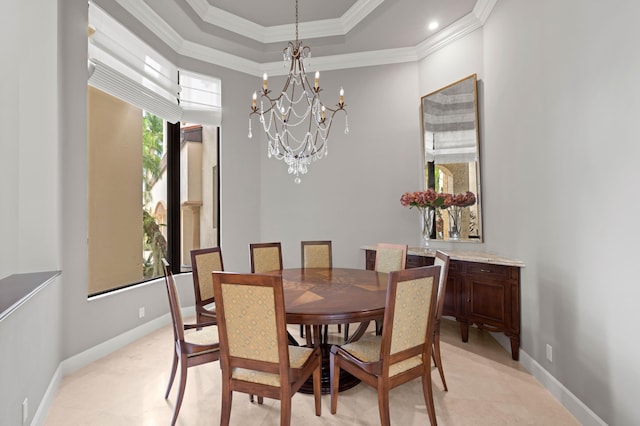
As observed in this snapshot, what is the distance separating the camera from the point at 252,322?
1.71m

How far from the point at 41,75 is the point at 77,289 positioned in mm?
1693

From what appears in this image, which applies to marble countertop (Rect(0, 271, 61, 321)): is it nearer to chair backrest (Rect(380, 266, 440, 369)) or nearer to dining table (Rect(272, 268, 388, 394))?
dining table (Rect(272, 268, 388, 394))

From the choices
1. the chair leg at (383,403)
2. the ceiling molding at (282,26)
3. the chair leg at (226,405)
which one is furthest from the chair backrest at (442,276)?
the ceiling molding at (282,26)


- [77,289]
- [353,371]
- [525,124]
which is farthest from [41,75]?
[525,124]

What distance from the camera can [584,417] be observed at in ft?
6.74

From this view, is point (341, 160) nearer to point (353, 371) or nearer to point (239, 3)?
point (239, 3)

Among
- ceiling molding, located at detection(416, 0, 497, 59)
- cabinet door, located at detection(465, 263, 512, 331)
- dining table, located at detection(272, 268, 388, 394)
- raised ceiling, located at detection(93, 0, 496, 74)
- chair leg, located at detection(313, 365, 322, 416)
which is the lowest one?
chair leg, located at detection(313, 365, 322, 416)

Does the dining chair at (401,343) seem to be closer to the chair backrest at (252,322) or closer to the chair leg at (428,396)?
the chair leg at (428,396)

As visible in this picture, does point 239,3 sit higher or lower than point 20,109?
higher

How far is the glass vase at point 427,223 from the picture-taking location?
404cm

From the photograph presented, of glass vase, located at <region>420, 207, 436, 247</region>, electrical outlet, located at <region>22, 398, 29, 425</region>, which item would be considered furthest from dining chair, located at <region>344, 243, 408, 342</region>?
electrical outlet, located at <region>22, 398, 29, 425</region>

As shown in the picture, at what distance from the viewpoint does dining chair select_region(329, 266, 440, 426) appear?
177 cm

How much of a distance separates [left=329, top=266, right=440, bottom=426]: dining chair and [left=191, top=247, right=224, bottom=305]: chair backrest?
54.6 inches

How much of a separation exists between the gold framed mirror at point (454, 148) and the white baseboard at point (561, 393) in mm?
1317
